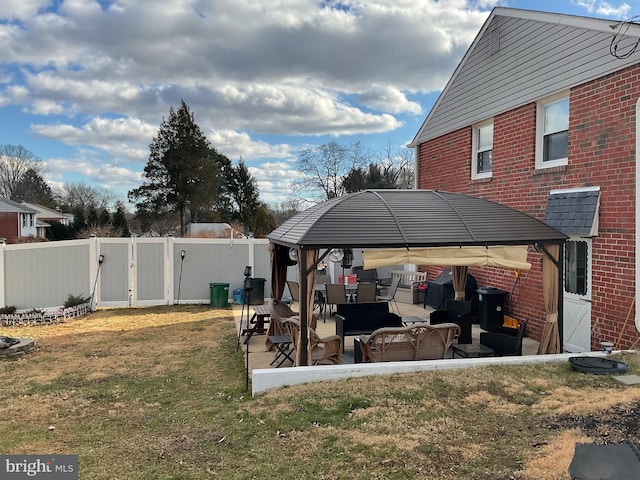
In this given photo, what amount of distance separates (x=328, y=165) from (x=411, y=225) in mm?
31239

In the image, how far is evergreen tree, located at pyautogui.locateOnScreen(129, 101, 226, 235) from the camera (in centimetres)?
3581

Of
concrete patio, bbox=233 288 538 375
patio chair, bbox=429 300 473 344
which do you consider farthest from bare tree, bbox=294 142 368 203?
patio chair, bbox=429 300 473 344

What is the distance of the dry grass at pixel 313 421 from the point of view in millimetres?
3928

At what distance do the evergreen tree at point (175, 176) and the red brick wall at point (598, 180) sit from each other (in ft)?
97.1

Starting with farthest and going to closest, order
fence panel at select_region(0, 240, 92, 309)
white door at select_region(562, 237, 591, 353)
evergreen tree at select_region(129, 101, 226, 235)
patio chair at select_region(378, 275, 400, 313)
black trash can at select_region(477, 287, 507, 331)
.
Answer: evergreen tree at select_region(129, 101, 226, 235) < patio chair at select_region(378, 275, 400, 313) < fence panel at select_region(0, 240, 92, 309) < black trash can at select_region(477, 287, 507, 331) < white door at select_region(562, 237, 591, 353)

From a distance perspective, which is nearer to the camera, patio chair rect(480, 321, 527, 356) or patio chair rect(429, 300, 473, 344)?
patio chair rect(480, 321, 527, 356)

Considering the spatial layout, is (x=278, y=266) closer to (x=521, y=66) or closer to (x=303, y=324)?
(x=303, y=324)

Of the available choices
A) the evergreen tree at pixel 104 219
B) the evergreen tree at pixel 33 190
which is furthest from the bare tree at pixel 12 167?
the evergreen tree at pixel 104 219

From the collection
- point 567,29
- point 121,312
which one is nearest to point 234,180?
point 121,312

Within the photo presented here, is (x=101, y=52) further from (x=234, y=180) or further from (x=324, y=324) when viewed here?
(x=234, y=180)

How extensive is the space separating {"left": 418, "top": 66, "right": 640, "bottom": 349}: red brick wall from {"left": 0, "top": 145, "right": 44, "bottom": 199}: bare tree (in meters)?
66.3

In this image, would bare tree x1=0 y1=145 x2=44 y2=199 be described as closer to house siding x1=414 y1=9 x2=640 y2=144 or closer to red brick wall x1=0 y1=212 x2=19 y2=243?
red brick wall x1=0 y1=212 x2=19 y2=243

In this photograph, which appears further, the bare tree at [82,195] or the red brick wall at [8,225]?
the bare tree at [82,195]

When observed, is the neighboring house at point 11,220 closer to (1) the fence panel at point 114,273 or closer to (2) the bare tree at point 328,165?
(2) the bare tree at point 328,165
